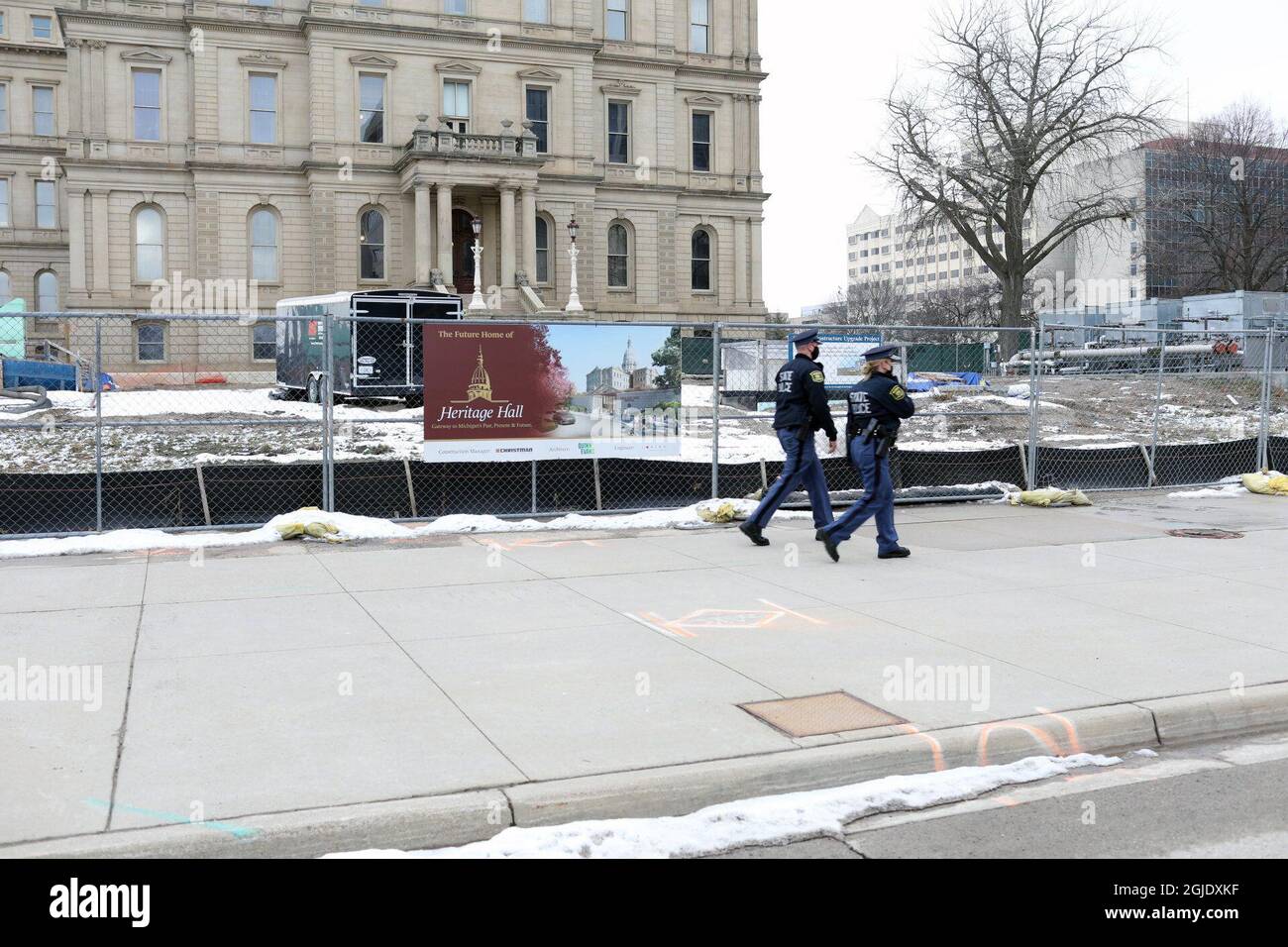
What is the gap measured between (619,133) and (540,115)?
4353 millimetres

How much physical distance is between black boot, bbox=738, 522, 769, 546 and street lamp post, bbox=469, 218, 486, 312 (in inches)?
1317

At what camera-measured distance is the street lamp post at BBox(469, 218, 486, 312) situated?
44906mm

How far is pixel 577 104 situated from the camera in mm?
50438

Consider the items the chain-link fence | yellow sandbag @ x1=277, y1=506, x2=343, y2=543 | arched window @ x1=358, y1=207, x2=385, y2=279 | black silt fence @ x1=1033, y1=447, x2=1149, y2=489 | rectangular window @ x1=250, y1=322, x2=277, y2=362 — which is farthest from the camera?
arched window @ x1=358, y1=207, x2=385, y2=279

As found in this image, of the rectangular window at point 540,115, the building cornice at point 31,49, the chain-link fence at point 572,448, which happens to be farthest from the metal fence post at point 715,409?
the building cornice at point 31,49

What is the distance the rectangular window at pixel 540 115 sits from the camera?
5019 centimetres

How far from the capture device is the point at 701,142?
2194 inches

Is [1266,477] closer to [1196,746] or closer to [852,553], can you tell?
[852,553]

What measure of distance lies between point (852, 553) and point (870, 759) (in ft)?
18.8

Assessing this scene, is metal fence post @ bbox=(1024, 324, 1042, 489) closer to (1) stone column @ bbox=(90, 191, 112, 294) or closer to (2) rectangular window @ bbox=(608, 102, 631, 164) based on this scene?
(2) rectangular window @ bbox=(608, 102, 631, 164)

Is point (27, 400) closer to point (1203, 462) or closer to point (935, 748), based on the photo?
point (1203, 462)

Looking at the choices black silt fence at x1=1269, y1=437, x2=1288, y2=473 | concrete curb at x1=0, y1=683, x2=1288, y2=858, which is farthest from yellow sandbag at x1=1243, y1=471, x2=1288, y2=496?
concrete curb at x1=0, y1=683, x2=1288, y2=858

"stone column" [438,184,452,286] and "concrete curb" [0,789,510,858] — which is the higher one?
"stone column" [438,184,452,286]

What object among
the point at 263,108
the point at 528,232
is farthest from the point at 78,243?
the point at 528,232
